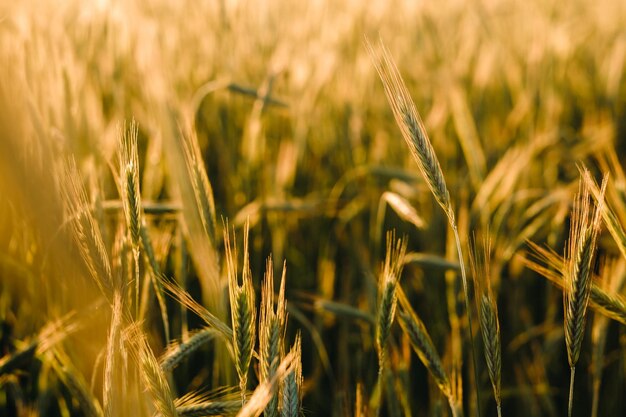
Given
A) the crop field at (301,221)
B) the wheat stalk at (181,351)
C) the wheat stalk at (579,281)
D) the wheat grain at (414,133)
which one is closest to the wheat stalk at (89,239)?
the crop field at (301,221)

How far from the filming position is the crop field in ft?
2.40

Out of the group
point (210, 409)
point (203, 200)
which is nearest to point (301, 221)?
point (203, 200)

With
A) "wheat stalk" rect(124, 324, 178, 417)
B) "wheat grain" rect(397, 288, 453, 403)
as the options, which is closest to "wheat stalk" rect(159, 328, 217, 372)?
"wheat stalk" rect(124, 324, 178, 417)

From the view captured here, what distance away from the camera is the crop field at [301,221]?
732mm

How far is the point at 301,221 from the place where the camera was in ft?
6.08

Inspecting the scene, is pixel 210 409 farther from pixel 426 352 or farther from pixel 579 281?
pixel 579 281

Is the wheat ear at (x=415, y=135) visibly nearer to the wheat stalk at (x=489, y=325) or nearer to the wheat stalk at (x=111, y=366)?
the wheat stalk at (x=489, y=325)

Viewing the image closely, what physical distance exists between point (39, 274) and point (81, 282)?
352mm

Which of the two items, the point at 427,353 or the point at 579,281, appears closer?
the point at 579,281

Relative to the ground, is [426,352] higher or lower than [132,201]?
lower

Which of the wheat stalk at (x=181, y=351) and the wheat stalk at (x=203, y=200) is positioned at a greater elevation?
the wheat stalk at (x=203, y=200)

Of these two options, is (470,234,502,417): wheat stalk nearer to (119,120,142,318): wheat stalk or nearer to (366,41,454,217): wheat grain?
(366,41,454,217): wheat grain

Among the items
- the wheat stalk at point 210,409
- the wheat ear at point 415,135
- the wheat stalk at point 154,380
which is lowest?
the wheat stalk at point 210,409

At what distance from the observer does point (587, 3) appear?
17.8 feet
